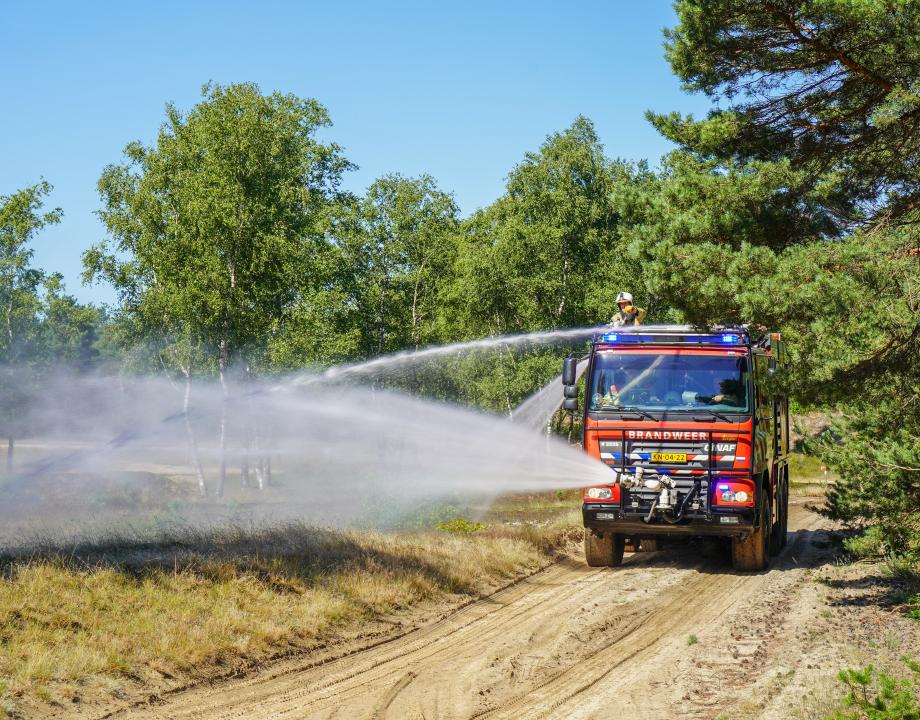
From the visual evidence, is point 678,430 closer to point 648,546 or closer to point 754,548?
point 754,548

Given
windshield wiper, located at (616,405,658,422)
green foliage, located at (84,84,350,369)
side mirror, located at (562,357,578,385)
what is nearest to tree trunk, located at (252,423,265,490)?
green foliage, located at (84,84,350,369)

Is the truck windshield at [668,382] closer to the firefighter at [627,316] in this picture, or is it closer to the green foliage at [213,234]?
the firefighter at [627,316]

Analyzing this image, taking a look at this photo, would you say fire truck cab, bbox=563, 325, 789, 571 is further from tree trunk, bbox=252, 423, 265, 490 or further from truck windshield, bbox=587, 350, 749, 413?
tree trunk, bbox=252, 423, 265, 490

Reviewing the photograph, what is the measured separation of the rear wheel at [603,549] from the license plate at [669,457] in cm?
198

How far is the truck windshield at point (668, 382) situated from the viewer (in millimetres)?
14016

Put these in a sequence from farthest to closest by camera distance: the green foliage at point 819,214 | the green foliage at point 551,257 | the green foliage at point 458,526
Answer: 1. the green foliage at point 551,257
2. the green foliage at point 458,526
3. the green foliage at point 819,214

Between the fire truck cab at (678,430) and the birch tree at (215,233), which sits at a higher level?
the birch tree at (215,233)

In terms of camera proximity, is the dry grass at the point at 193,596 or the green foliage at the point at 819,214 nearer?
the dry grass at the point at 193,596

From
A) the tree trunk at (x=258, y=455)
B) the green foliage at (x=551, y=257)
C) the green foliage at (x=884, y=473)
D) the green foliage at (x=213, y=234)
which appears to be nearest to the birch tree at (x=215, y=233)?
the green foliage at (x=213, y=234)

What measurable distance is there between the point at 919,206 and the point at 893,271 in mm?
2049

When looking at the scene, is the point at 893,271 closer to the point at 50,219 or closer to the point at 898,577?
the point at 898,577

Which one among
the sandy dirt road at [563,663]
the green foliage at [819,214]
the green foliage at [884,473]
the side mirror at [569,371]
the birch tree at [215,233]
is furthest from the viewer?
the birch tree at [215,233]

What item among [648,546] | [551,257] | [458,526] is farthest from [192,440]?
[648,546]

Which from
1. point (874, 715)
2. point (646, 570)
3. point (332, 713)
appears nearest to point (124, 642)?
point (332, 713)
